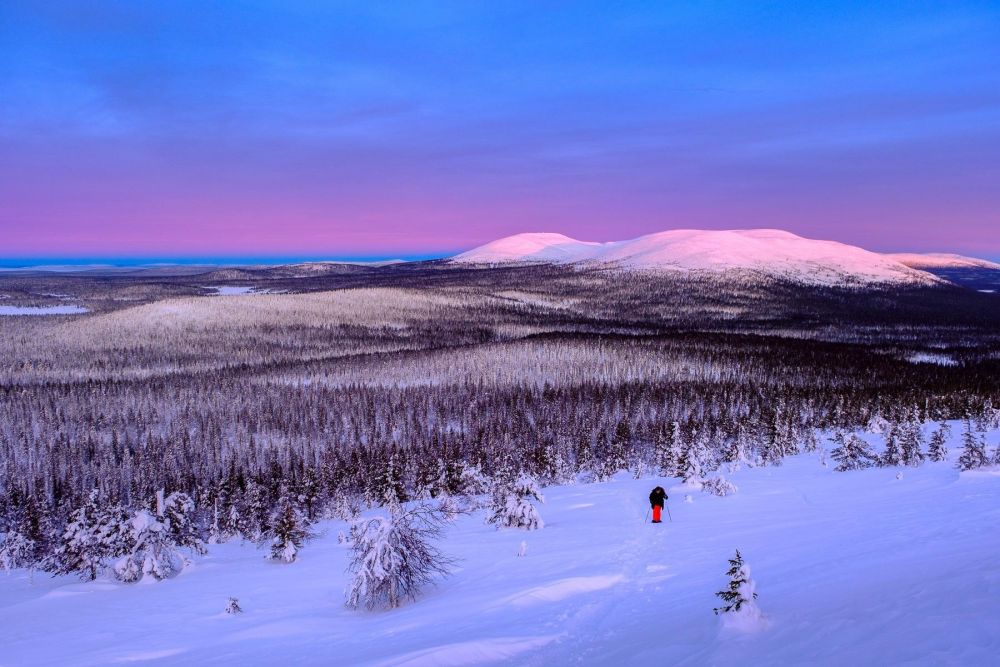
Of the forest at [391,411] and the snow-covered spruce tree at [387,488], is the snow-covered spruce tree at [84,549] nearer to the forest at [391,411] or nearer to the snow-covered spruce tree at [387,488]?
the forest at [391,411]

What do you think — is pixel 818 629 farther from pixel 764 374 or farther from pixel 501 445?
pixel 764 374

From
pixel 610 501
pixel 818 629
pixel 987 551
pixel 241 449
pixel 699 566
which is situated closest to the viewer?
pixel 818 629

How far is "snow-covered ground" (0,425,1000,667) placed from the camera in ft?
27.5

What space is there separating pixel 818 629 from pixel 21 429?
8972 centimetres

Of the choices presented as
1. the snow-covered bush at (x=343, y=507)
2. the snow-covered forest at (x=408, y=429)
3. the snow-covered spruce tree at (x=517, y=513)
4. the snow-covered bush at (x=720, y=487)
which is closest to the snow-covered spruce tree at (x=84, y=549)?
the snow-covered forest at (x=408, y=429)

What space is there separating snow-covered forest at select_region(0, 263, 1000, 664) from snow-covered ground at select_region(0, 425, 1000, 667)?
0.61 m

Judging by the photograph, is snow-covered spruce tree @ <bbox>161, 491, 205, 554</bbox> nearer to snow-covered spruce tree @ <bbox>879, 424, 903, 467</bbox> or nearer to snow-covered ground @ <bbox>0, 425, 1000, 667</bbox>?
snow-covered ground @ <bbox>0, 425, 1000, 667</bbox>

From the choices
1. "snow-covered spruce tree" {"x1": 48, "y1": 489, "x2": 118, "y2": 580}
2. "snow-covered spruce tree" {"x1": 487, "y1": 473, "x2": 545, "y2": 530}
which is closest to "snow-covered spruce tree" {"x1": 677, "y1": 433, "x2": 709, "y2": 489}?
"snow-covered spruce tree" {"x1": 487, "y1": 473, "x2": 545, "y2": 530}

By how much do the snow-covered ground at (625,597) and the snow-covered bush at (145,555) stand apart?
0.62m

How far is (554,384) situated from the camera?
3716 inches

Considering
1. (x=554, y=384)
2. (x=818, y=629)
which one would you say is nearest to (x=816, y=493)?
(x=818, y=629)

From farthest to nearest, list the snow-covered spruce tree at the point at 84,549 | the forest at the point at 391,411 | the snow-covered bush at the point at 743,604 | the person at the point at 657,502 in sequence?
the forest at the point at 391,411 → the snow-covered spruce tree at the point at 84,549 → the person at the point at 657,502 → the snow-covered bush at the point at 743,604

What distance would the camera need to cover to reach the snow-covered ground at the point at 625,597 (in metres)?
8.39

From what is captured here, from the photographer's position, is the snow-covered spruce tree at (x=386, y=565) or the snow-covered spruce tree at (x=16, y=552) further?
the snow-covered spruce tree at (x=16, y=552)
